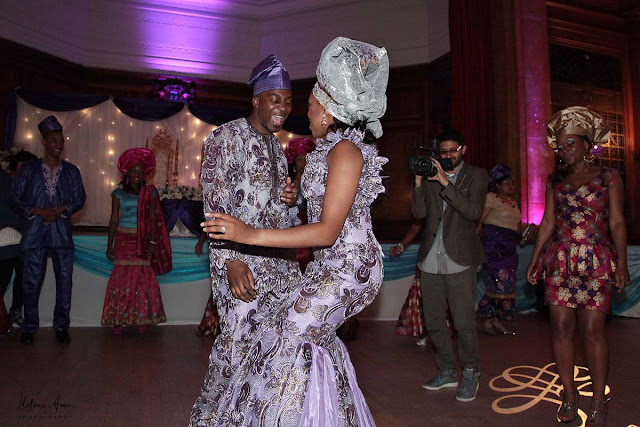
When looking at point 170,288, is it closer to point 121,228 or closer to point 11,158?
point 121,228

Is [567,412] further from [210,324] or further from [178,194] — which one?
[178,194]

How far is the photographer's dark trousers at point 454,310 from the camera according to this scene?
349 centimetres

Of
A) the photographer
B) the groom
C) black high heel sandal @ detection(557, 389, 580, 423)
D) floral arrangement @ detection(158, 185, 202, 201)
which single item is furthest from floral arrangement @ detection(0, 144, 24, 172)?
black high heel sandal @ detection(557, 389, 580, 423)

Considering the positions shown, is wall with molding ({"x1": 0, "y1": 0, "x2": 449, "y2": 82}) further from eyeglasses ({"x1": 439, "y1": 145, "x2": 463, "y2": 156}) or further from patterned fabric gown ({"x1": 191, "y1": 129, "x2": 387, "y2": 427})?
patterned fabric gown ({"x1": 191, "y1": 129, "x2": 387, "y2": 427})

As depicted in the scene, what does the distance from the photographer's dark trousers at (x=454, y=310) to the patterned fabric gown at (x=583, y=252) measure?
52 centimetres

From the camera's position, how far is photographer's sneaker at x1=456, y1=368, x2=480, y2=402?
3424 mm

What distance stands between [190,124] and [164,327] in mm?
6671

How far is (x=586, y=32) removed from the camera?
30.6 ft

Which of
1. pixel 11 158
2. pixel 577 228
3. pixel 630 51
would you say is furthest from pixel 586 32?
pixel 11 158

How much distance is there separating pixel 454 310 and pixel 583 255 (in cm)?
89

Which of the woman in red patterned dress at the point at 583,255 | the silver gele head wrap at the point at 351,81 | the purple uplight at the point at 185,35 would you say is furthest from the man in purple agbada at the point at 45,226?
the purple uplight at the point at 185,35

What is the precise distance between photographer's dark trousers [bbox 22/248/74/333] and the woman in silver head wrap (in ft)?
Result: 11.4

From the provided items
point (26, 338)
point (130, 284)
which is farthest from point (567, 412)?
point (26, 338)

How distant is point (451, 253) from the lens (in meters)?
3.49
